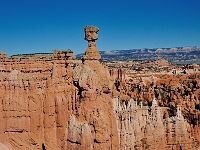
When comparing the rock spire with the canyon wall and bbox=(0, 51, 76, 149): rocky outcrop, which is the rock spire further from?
bbox=(0, 51, 76, 149): rocky outcrop

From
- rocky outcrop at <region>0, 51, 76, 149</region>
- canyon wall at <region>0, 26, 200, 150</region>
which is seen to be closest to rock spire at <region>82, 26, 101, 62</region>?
canyon wall at <region>0, 26, 200, 150</region>

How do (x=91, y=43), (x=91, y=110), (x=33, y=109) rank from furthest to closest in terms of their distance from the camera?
(x=91, y=43) < (x=33, y=109) < (x=91, y=110)

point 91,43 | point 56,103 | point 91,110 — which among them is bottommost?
point 91,110

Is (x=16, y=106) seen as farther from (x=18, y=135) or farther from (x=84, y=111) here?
(x=84, y=111)

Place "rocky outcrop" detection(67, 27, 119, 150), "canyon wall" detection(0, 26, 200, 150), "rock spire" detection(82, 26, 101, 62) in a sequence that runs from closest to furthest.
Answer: "rocky outcrop" detection(67, 27, 119, 150) → "canyon wall" detection(0, 26, 200, 150) → "rock spire" detection(82, 26, 101, 62)

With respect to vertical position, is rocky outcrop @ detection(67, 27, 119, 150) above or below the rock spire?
below

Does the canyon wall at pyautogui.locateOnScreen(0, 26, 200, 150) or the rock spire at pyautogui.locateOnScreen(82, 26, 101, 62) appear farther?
the rock spire at pyautogui.locateOnScreen(82, 26, 101, 62)

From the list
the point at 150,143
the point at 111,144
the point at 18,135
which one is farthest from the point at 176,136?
the point at 18,135

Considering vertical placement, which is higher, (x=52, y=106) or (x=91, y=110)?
(x=52, y=106)

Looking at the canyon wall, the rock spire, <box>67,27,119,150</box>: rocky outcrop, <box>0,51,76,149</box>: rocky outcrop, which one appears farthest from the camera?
the rock spire

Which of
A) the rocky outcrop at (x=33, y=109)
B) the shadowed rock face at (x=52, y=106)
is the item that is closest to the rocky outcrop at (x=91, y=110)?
the shadowed rock face at (x=52, y=106)

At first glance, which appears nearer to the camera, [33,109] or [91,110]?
[91,110]

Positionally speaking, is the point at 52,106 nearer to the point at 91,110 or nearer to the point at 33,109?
the point at 33,109

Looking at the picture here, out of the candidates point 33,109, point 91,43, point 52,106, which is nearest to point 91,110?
point 52,106
